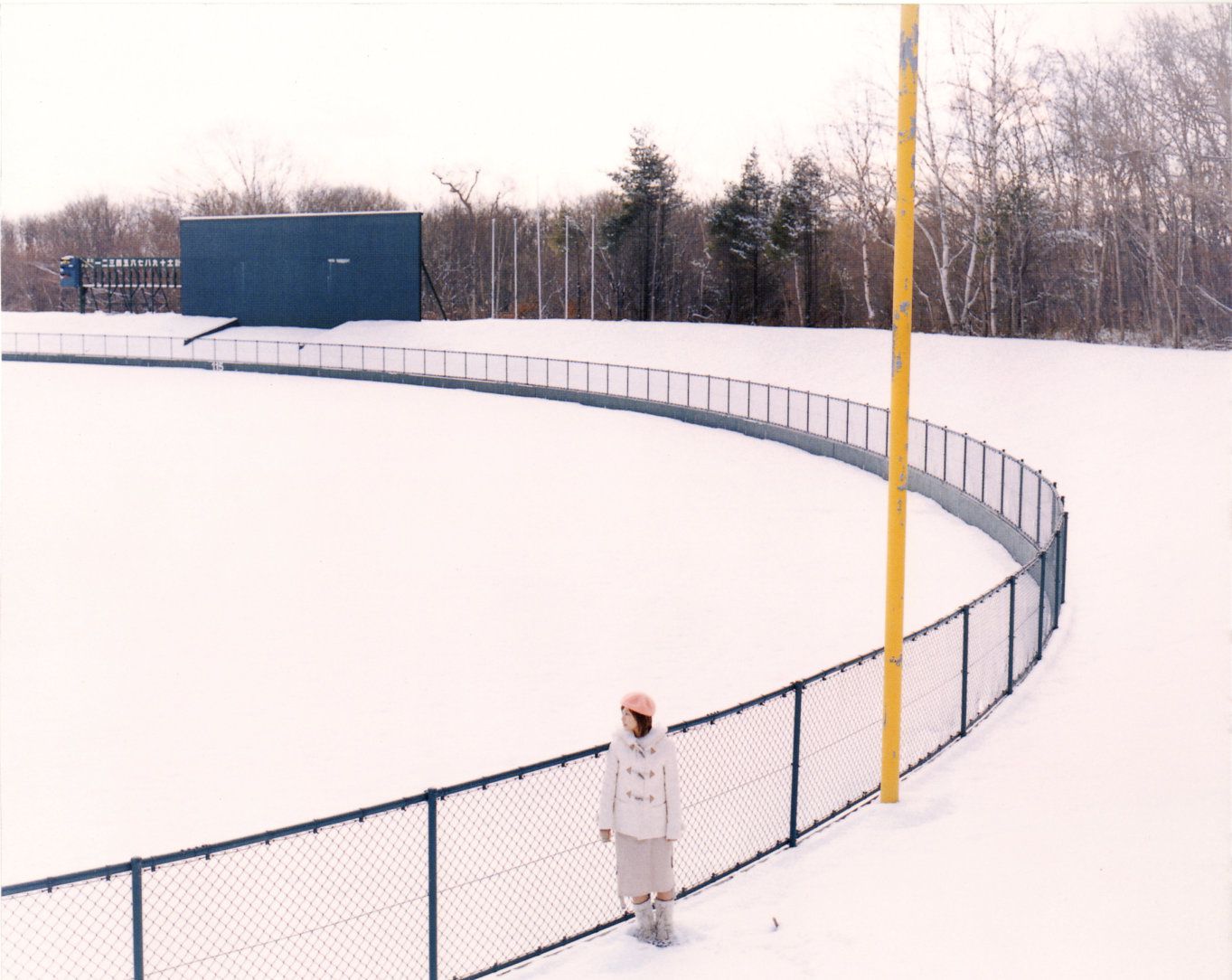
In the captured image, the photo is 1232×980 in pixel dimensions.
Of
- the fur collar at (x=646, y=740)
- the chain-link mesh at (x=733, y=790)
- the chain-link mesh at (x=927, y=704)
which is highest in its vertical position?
the fur collar at (x=646, y=740)

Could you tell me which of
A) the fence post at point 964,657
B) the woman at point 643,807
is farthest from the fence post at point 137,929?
the fence post at point 964,657

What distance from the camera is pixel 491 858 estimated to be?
41.7 feet

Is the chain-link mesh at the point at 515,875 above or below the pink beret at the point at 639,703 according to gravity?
below

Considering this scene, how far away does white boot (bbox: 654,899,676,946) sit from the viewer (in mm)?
8875

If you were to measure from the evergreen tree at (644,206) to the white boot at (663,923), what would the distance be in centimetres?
7483

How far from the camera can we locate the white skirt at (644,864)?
8.80 m

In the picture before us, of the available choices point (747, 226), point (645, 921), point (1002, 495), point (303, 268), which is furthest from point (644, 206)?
point (645, 921)

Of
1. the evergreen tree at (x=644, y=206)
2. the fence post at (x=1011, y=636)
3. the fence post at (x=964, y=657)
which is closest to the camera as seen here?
the fence post at (x=964, y=657)

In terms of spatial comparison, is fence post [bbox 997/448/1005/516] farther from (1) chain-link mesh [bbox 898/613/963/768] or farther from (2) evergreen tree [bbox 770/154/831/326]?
(2) evergreen tree [bbox 770/154/831/326]

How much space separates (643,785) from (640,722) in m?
0.45

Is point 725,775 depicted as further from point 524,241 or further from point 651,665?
point 524,241

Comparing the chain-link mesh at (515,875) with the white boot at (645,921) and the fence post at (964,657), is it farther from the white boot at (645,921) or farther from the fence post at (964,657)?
the fence post at (964,657)

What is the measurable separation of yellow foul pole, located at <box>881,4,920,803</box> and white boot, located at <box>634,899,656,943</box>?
344 centimetres

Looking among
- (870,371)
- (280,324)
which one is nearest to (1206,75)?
(870,371)
